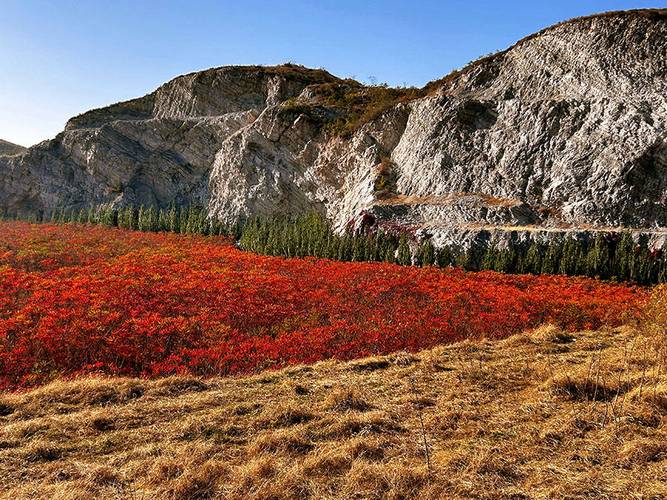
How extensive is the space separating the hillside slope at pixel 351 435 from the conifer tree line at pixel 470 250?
2307 cm

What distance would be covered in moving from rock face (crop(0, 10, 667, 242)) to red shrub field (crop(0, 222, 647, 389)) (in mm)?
13232

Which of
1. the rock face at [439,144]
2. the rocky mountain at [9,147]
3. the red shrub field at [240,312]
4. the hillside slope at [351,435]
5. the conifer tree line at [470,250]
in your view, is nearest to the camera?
the hillside slope at [351,435]

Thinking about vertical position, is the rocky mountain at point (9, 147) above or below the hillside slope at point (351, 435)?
above

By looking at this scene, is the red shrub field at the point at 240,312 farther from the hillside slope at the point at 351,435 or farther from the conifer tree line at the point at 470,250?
the conifer tree line at the point at 470,250

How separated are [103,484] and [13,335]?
10257 mm

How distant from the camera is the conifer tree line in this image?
102 feet

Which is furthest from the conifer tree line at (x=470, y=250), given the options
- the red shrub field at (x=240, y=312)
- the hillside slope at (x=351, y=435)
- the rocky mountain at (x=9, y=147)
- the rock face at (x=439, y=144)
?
the rocky mountain at (x=9, y=147)

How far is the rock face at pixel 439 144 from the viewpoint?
A: 37.5m

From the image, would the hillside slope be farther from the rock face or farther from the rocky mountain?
the rocky mountain

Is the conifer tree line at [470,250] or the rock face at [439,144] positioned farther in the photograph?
the rock face at [439,144]

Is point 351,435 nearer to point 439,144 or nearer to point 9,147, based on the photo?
point 439,144

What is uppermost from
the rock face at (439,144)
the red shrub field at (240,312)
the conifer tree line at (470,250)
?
the rock face at (439,144)

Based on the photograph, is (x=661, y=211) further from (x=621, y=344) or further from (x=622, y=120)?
(x=621, y=344)

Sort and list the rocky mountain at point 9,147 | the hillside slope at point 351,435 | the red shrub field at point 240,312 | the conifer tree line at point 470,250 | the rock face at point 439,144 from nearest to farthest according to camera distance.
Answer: the hillside slope at point 351,435
the red shrub field at point 240,312
the conifer tree line at point 470,250
the rock face at point 439,144
the rocky mountain at point 9,147
